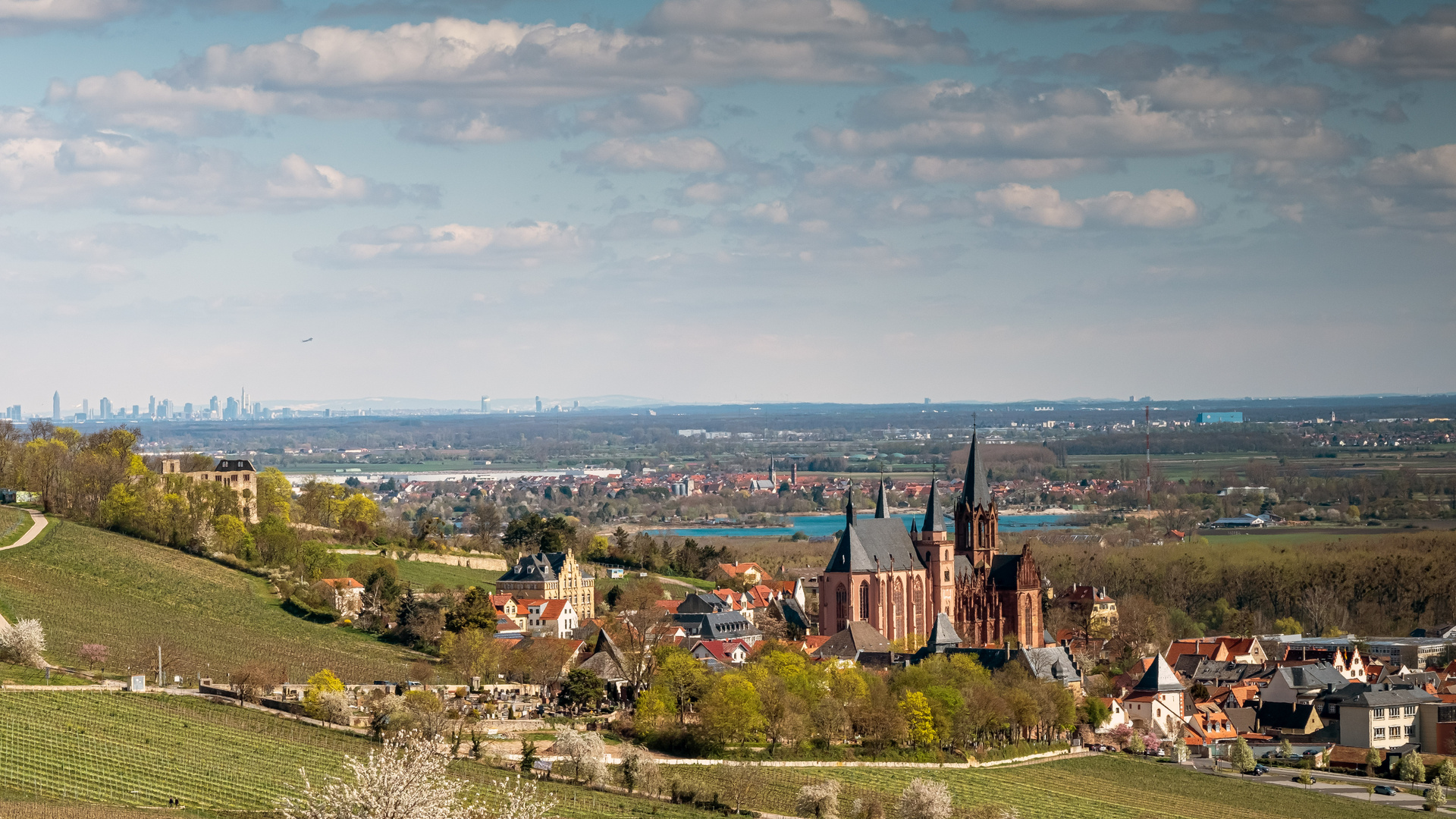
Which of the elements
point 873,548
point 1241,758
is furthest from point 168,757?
point 873,548

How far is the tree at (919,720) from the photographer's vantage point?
79.3m

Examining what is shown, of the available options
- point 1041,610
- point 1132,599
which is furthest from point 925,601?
point 1132,599

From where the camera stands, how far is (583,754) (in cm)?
6619

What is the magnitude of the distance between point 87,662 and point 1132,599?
76.8 meters

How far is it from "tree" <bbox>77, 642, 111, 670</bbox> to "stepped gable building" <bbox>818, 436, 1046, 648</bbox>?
48.8 m

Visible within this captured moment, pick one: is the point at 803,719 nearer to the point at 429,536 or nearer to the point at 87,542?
the point at 87,542

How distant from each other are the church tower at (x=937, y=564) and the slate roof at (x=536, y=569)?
23.6m

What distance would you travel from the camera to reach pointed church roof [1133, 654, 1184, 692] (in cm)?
9556

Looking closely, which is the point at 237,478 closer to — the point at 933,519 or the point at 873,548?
the point at 873,548

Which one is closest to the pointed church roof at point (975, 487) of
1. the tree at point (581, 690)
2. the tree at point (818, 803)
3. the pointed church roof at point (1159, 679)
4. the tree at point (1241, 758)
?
the pointed church roof at point (1159, 679)

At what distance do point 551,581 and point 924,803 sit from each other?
1947 inches

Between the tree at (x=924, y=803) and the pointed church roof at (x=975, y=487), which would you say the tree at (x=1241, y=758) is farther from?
the pointed church roof at (x=975, y=487)

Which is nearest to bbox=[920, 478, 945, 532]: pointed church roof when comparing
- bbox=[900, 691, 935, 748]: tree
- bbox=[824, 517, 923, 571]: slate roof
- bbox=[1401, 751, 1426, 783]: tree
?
bbox=[824, 517, 923, 571]: slate roof

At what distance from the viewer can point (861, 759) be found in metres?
76.4
